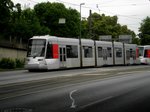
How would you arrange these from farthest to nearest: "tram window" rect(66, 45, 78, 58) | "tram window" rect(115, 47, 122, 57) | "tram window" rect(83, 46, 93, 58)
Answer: "tram window" rect(115, 47, 122, 57), "tram window" rect(83, 46, 93, 58), "tram window" rect(66, 45, 78, 58)

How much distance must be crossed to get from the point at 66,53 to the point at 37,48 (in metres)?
3.86

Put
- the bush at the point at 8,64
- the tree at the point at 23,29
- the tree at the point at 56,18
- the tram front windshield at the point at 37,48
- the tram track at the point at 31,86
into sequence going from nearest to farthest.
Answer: the tram track at the point at 31,86
the tram front windshield at the point at 37,48
the bush at the point at 8,64
the tree at the point at 23,29
the tree at the point at 56,18

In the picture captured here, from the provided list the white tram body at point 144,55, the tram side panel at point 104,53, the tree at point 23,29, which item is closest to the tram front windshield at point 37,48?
the tram side panel at point 104,53

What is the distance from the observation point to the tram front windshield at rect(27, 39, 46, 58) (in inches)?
1221

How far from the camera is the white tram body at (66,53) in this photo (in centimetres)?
3102

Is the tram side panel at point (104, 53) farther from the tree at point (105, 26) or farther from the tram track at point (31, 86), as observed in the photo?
the tree at point (105, 26)

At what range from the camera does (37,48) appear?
102ft

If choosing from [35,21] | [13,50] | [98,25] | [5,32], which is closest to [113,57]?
[13,50]

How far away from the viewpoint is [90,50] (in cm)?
3956

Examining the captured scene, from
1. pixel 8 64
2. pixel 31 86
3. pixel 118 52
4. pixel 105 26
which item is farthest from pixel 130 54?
pixel 105 26

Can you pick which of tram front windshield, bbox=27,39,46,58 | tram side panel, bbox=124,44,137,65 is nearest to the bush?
tram front windshield, bbox=27,39,46,58

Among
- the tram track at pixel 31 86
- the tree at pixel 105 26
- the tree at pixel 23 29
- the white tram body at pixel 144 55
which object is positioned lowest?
the tram track at pixel 31 86

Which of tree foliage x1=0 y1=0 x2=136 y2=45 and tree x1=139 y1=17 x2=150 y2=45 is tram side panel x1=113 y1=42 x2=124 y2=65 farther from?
tree x1=139 y1=17 x2=150 y2=45

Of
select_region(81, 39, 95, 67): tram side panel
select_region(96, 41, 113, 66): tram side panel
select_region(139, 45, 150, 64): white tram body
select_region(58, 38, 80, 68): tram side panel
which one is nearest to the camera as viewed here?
select_region(58, 38, 80, 68): tram side panel
